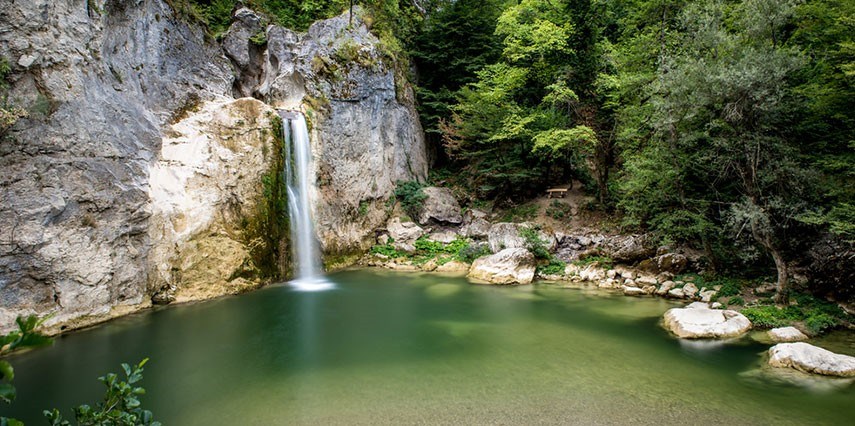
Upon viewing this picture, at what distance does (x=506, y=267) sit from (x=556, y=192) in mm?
6889

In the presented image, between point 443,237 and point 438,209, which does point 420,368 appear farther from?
point 438,209

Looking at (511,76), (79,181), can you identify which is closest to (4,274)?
(79,181)

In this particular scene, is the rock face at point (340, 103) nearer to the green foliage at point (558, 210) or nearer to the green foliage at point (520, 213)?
the green foliage at point (520, 213)

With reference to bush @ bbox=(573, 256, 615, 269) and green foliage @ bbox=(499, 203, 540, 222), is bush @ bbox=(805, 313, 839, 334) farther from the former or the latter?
green foliage @ bbox=(499, 203, 540, 222)

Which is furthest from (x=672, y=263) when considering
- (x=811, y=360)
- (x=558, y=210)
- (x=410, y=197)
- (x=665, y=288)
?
(x=410, y=197)

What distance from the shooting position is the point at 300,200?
607 inches

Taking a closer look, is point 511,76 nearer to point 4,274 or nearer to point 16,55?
point 16,55

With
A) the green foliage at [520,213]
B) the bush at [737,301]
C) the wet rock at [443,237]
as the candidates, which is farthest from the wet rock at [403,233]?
the bush at [737,301]

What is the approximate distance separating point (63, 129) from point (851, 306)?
17808 mm

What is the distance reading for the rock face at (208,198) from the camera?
11336mm

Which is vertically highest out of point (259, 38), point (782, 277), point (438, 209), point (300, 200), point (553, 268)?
point (259, 38)

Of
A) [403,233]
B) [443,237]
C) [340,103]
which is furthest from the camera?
[403,233]

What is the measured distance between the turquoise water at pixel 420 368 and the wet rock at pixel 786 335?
1.61ft

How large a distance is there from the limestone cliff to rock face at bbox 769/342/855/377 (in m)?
13.2
